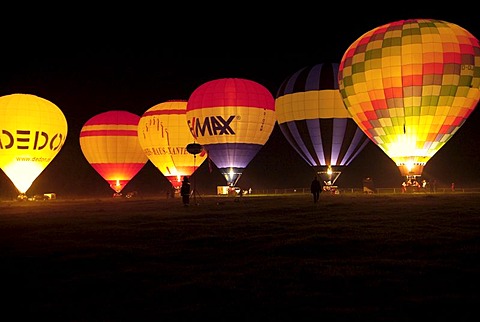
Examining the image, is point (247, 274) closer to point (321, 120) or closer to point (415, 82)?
point (415, 82)

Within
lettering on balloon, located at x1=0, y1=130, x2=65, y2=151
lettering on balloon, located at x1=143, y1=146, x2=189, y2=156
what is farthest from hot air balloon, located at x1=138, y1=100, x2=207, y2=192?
lettering on balloon, located at x1=0, y1=130, x2=65, y2=151

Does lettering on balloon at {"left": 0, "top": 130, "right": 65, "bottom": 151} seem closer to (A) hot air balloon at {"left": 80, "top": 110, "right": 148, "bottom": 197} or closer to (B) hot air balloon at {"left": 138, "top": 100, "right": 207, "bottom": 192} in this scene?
(A) hot air balloon at {"left": 80, "top": 110, "right": 148, "bottom": 197}

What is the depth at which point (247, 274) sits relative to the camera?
20.9 ft

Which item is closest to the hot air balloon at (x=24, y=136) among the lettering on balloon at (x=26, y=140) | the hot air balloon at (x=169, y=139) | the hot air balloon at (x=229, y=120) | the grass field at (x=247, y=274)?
the lettering on balloon at (x=26, y=140)

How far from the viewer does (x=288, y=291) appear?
550cm

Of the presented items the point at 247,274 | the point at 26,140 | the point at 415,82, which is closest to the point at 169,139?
the point at 26,140

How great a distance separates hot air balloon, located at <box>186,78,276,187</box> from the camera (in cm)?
3441

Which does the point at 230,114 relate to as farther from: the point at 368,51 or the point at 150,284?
the point at 150,284

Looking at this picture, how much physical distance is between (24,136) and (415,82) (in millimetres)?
25061

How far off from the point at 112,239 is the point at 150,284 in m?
4.17

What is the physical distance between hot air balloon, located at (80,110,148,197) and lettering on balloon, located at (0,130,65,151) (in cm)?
542

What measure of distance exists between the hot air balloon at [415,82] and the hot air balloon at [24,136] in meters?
21.0

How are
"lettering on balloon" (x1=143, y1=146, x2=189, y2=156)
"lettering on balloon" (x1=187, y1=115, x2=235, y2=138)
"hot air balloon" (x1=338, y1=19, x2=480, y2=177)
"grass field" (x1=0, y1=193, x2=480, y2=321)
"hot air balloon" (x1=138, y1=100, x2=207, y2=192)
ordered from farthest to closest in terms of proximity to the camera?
"lettering on balloon" (x1=143, y1=146, x2=189, y2=156), "hot air balloon" (x1=138, y1=100, x2=207, y2=192), "lettering on balloon" (x1=187, y1=115, x2=235, y2=138), "hot air balloon" (x1=338, y1=19, x2=480, y2=177), "grass field" (x1=0, y1=193, x2=480, y2=321)

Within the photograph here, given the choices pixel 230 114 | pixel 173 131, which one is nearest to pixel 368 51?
pixel 230 114
